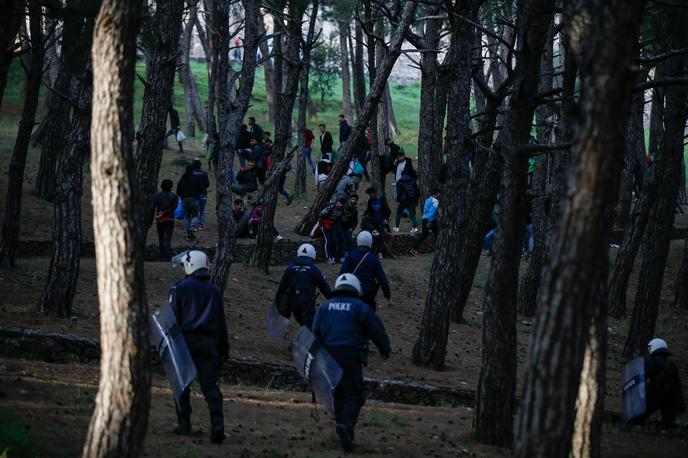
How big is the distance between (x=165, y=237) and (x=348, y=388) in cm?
1378

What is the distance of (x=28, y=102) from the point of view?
20.2 m

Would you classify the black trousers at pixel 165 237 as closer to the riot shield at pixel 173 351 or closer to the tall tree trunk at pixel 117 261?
the riot shield at pixel 173 351

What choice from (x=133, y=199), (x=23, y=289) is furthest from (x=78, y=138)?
(x=133, y=199)

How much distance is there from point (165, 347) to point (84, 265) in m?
11.3

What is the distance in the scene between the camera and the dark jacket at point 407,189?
94.9ft

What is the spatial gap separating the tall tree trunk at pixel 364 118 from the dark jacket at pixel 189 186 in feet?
9.60

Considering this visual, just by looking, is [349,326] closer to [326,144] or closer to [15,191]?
[15,191]

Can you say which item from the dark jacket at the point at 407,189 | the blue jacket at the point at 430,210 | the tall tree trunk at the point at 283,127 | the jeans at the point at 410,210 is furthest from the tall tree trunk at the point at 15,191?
the jeans at the point at 410,210

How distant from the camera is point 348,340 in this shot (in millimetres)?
11008

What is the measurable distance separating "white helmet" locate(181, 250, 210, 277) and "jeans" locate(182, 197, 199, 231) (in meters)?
15.5

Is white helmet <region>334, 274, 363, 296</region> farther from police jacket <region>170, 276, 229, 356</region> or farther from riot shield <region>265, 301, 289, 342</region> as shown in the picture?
riot shield <region>265, 301, 289, 342</region>

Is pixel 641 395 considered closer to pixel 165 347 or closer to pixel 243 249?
pixel 165 347

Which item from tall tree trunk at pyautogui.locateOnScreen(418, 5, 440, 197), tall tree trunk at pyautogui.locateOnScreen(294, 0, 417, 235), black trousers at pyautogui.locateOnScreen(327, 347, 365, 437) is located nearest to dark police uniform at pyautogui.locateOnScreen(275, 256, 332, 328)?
black trousers at pyautogui.locateOnScreen(327, 347, 365, 437)

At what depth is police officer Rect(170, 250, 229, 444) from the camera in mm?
10539
